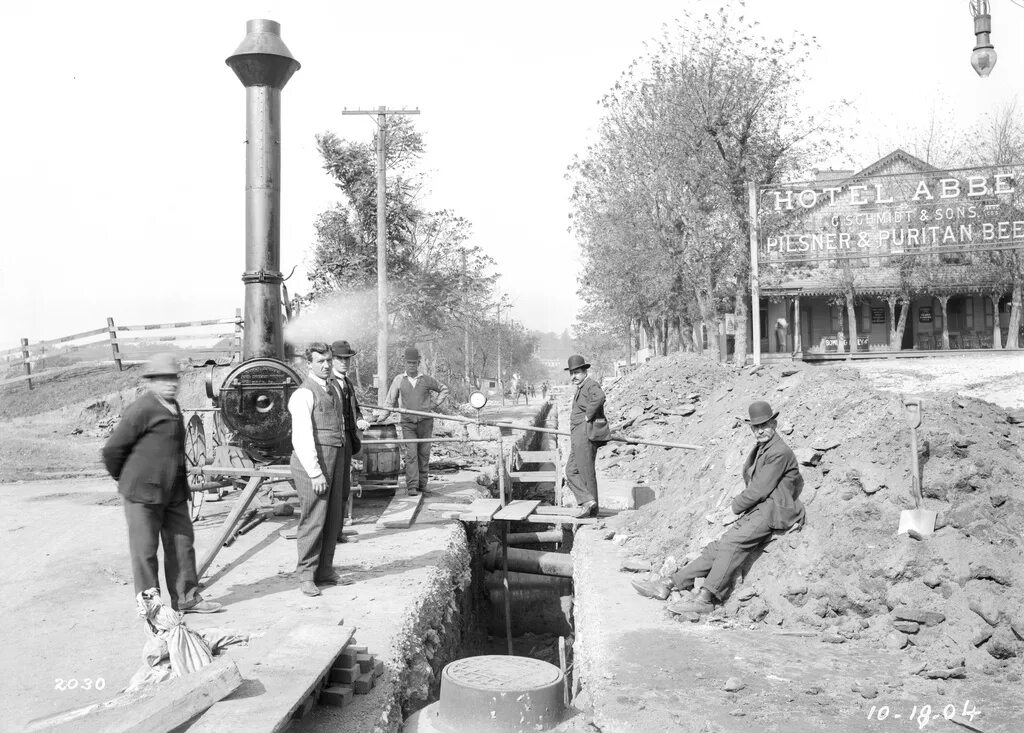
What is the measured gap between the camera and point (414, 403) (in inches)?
437

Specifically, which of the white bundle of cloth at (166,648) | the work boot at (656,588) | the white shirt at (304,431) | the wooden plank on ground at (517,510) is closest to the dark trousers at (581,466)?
the wooden plank on ground at (517,510)

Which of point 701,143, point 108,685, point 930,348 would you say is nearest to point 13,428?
point 108,685

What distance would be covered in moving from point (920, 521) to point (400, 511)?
18.7 ft

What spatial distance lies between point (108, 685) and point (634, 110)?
2391cm

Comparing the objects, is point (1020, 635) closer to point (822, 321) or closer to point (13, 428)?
point (13, 428)

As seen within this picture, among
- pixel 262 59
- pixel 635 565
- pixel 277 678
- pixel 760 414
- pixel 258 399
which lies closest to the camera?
pixel 277 678

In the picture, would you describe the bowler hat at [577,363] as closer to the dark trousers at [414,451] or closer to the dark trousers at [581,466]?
the dark trousers at [581,466]

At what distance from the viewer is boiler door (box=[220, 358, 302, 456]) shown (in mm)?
8812

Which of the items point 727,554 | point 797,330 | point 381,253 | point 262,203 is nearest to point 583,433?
point 727,554

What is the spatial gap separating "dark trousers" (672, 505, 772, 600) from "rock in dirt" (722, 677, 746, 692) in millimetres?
1537

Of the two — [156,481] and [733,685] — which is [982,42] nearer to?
[733,685]

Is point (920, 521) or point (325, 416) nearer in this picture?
point (920, 521)

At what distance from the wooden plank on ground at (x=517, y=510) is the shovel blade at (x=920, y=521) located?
4.41 metres

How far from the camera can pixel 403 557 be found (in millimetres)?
8094
